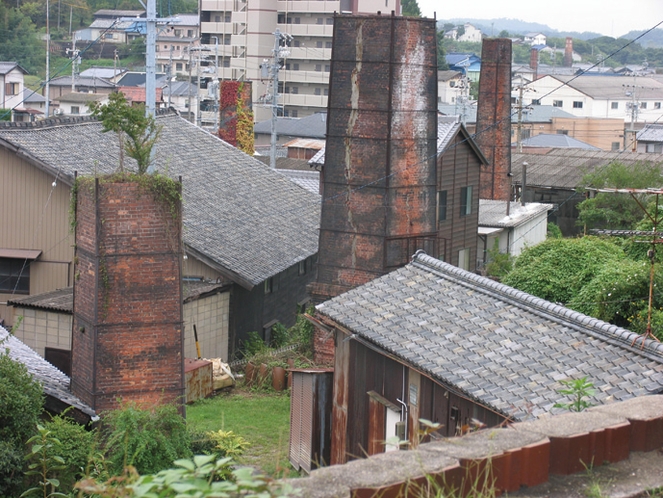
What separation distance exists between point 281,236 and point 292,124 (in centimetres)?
3249

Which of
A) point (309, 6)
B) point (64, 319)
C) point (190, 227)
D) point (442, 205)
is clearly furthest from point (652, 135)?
point (64, 319)

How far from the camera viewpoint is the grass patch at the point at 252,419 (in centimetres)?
1480

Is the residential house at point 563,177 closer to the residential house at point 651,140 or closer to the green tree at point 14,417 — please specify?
the residential house at point 651,140

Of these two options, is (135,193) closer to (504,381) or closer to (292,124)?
(504,381)

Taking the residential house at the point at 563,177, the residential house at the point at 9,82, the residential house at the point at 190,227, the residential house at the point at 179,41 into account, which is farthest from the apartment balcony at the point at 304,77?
the residential house at the point at 190,227

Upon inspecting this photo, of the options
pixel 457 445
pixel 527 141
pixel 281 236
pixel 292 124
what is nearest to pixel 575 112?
pixel 527 141

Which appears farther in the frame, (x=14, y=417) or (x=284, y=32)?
(x=284, y=32)

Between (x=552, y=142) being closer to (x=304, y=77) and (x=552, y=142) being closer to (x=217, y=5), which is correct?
(x=304, y=77)

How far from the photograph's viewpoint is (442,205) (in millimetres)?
26453

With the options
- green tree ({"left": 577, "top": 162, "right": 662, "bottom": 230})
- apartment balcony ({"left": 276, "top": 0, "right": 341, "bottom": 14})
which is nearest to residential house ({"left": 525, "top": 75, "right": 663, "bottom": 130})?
apartment balcony ({"left": 276, "top": 0, "right": 341, "bottom": 14})

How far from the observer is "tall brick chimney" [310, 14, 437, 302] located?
19.3 m

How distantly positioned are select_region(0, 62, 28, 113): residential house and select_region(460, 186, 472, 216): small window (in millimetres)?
33057

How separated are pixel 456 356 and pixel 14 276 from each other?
12.7m

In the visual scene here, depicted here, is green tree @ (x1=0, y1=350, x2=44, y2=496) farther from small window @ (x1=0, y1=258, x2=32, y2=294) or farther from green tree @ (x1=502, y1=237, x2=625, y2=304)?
green tree @ (x1=502, y1=237, x2=625, y2=304)
